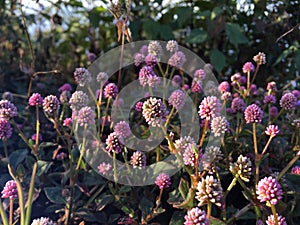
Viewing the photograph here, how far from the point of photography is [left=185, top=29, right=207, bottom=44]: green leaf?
1660mm

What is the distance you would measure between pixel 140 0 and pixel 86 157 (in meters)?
1.05

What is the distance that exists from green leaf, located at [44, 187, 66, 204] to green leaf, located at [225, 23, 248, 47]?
895mm

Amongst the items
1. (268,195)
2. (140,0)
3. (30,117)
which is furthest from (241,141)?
(140,0)

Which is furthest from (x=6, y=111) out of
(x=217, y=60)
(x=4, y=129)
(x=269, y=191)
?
(x=217, y=60)

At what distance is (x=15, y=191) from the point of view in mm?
779

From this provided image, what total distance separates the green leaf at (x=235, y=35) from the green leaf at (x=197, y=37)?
0.09 metres

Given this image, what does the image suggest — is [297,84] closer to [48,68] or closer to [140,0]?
[140,0]

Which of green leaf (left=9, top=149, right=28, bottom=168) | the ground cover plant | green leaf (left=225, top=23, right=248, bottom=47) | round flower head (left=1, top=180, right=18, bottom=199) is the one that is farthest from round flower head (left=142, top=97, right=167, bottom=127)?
green leaf (left=225, top=23, right=248, bottom=47)

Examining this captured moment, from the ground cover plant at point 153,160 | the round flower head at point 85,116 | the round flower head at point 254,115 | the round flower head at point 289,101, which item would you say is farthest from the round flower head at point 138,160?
the round flower head at point 289,101

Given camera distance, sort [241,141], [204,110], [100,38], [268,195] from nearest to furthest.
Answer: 1. [268,195]
2. [204,110]
3. [241,141]
4. [100,38]

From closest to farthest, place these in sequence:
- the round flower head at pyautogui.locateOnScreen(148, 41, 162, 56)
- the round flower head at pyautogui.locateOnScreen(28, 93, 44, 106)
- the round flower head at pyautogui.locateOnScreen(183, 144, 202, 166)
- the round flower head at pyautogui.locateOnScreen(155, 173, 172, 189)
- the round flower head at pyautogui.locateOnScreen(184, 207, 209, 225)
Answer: the round flower head at pyautogui.locateOnScreen(184, 207, 209, 225), the round flower head at pyautogui.locateOnScreen(183, 144, 202, 166), the round flower head at pyautogui.locateOnScreen(155, 173, 172, 189), the round flower head at pyautogui.locateOnScreen(28, 93, 44, 106), the round flower head at pyautogui.locateOnScreen(148, 41, 162, 56)

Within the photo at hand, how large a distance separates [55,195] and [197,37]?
94 cm

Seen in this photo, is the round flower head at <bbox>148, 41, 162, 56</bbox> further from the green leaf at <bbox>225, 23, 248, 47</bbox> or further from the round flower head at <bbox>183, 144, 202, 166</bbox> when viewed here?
the green leaf at <bbox>225, 23, 248, 47</bbox>

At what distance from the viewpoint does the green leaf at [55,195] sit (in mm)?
945
